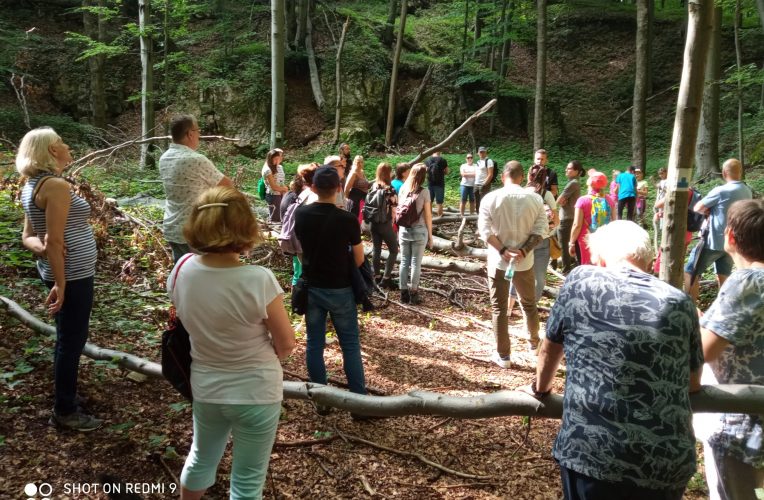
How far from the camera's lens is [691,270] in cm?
680

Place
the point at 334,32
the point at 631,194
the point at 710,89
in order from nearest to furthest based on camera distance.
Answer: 1. the point at 631,194
2. the point at 710,89
3. the point at 334,32

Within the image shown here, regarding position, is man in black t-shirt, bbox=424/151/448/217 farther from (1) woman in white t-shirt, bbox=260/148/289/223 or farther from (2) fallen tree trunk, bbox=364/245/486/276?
(1) woman in white t-shirt, bbox=260/148/289/223

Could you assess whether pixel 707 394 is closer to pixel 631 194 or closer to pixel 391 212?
pixel 391 212

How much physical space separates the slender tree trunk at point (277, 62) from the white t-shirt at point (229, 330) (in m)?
7.87

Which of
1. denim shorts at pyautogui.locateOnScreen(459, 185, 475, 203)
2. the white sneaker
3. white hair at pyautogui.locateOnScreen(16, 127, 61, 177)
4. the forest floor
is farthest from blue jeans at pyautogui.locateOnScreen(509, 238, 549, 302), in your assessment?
denim shorts at pyautogui.locateOnScreen(459, 185, 475, 203)

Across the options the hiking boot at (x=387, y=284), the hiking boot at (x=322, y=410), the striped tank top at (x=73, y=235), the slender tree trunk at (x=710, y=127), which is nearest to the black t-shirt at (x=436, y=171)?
the hiking boot at (x=387, y=284)

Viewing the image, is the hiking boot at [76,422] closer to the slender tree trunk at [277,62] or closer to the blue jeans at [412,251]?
the blue jeans at [412,251]

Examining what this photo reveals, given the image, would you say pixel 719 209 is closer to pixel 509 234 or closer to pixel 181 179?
pixel 509 234

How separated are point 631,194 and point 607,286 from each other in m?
11.2

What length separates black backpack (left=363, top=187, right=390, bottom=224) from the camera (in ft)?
24.3

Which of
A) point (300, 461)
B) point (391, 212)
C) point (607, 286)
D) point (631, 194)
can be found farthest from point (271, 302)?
point (631, 194)

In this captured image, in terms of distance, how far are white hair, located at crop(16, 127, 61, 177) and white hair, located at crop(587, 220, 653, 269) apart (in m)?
3.12

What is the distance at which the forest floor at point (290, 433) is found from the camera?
309 cm

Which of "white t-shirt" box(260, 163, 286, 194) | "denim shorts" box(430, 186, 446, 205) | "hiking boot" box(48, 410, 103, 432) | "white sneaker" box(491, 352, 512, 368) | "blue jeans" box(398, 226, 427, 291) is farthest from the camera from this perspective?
"denim shorts" box(430, 186, 446, 205)
